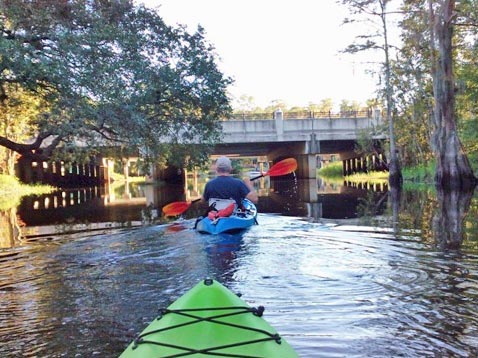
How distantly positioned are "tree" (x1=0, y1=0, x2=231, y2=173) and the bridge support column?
64.1ft

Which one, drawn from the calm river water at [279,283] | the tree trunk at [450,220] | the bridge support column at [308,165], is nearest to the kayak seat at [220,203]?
the calm river water at [279,283]

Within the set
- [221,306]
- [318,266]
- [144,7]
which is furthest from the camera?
[144,7]

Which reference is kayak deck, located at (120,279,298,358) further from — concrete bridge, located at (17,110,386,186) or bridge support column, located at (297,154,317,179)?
bridge support column, located at (297,154,317,179)

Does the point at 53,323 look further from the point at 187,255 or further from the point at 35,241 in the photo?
the point at 35,241

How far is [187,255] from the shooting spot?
713 cm

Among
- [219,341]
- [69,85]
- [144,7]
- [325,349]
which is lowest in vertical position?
[325,349]

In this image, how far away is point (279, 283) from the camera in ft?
17.5

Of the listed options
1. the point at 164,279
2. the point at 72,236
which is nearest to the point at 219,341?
the point at 164,279

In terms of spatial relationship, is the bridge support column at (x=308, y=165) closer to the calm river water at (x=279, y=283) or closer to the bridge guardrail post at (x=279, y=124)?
the bridge guardrail post at (x=279, y=124)

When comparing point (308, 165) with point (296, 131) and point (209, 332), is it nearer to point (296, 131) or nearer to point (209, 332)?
point (296, 131)

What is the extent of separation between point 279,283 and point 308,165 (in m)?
32.6

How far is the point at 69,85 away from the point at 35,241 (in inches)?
198

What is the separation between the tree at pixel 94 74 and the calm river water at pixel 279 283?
4313mm

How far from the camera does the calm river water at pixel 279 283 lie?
3689 millimetres
